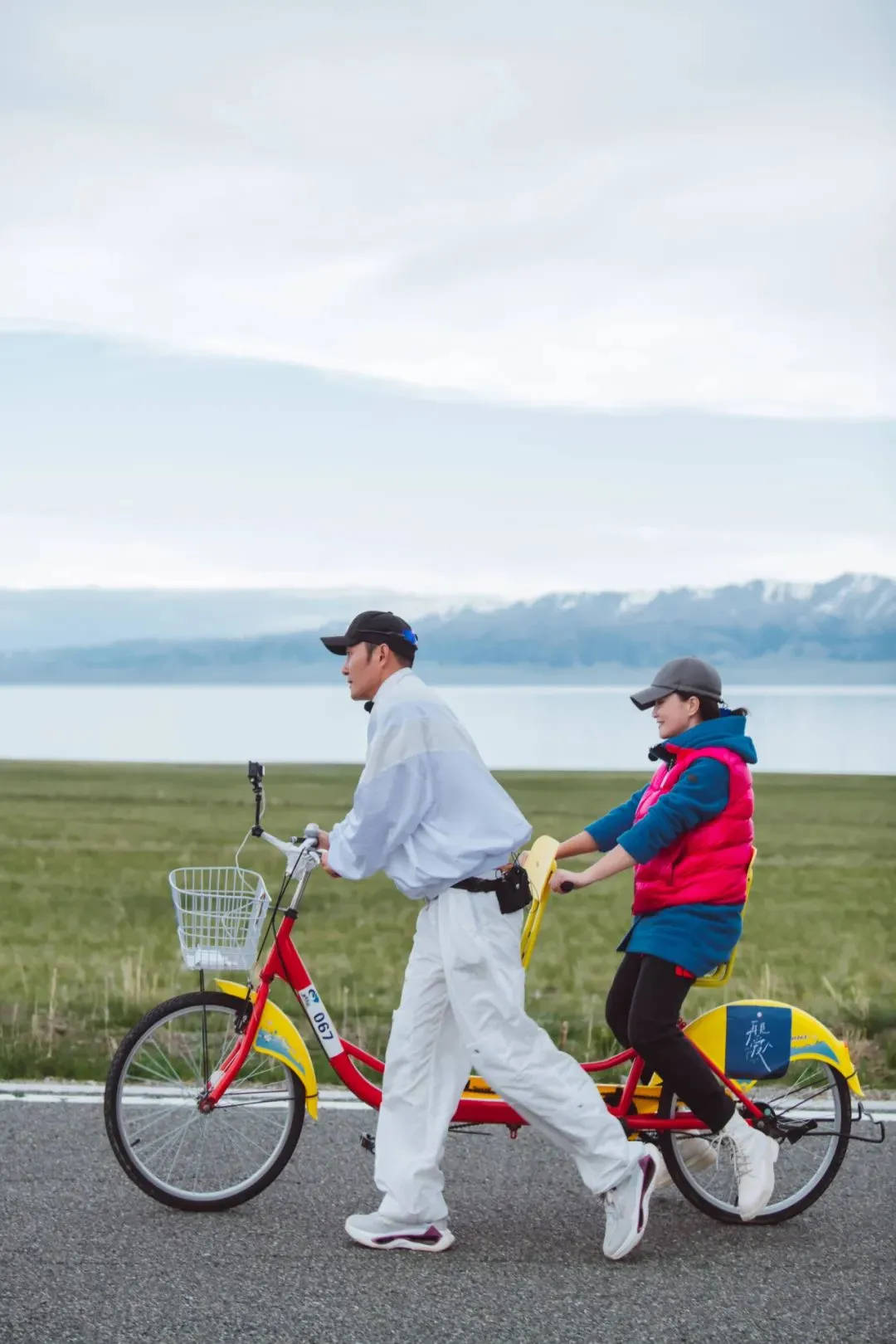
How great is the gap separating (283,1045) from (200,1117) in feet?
1.39

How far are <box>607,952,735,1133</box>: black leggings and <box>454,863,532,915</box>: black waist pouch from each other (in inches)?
19.2

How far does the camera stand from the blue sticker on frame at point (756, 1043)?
18.4 ft

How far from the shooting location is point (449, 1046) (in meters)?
5.43

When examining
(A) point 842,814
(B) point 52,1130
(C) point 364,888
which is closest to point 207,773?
(A) point 842,814

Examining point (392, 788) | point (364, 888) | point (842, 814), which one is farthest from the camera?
point (842, 814)

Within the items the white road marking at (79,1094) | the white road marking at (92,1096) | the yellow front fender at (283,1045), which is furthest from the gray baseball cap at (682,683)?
the white road marking at (79,1094)

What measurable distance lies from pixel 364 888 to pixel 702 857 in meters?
21.7

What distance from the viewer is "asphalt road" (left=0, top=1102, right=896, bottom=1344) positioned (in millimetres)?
4527

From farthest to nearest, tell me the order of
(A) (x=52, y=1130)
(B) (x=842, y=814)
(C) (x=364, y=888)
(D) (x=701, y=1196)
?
1. (B) (x=842, y=814)
2. (C) (x=364, y=888)
3. (A) (x=52, y=1130)
4. (D) (x=701, y=1196)

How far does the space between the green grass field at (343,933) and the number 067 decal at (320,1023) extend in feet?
8.55

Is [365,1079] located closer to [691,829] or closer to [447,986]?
[447,986]

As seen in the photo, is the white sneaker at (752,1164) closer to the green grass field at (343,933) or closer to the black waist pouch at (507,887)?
the black waist pouch at (507,887)

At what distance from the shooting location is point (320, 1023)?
222 inches

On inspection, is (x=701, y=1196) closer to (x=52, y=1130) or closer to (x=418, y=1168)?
(x=418, y=1168)
